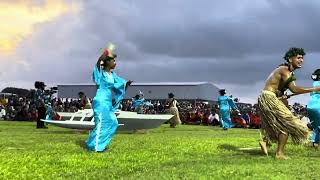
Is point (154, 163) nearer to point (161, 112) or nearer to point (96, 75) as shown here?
point (96, 75)

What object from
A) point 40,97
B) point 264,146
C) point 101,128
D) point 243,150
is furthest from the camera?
point 40,97

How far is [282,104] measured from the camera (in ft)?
36.4

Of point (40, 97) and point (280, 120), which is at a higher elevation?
point (40, 97)

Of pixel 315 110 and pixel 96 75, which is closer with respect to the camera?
pixel 96 75

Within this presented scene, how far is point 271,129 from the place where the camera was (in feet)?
36.7

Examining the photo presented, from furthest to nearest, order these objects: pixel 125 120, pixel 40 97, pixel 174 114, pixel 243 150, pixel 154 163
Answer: pixel 174 114
pixel 40 97
pixel 125 120
pixel 243 150
pixel 154 163

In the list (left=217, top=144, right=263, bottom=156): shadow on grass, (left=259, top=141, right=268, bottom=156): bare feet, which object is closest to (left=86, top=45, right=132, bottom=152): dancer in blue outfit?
(left=217, top=144, right=263, bottom=156): shadow on grass

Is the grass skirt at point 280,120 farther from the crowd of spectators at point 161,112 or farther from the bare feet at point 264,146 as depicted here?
the crowd of spectators at point 161,112

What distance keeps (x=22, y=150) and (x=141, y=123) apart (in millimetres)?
8909

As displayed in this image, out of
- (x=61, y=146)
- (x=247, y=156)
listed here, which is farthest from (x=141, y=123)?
(x=247, y=156)

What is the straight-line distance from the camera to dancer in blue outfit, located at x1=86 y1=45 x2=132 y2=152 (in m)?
11.6

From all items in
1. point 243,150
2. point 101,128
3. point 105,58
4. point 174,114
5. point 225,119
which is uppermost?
point 105,58

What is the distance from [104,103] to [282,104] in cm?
365

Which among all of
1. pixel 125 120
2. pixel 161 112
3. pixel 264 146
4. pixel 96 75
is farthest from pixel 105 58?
pixel 161 112
